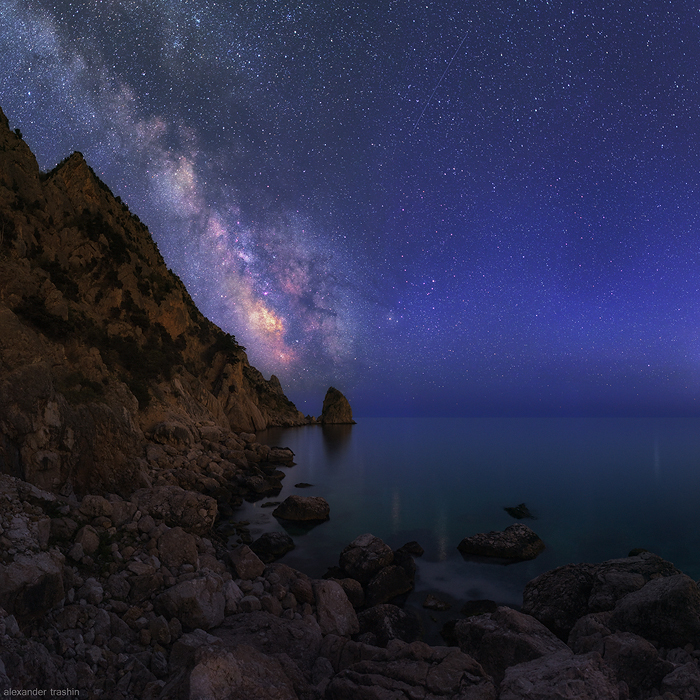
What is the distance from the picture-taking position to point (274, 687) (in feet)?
20.8

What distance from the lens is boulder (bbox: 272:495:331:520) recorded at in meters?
22.3

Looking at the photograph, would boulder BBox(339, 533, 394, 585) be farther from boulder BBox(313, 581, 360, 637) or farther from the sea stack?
the sea stack

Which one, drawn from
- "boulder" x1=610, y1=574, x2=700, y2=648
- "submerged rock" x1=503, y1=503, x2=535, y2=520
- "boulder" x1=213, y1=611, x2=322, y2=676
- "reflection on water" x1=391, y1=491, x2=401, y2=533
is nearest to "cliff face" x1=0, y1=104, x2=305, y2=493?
"boulder" x1=213, y1=611, x2=322, y2=676

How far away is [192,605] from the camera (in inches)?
359

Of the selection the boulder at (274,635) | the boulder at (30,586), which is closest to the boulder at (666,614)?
the boulder at (274,635)

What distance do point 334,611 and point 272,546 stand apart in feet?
22.7

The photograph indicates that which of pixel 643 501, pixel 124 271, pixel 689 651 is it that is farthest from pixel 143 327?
pixel 643 501

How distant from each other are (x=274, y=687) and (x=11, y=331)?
14.5 meters

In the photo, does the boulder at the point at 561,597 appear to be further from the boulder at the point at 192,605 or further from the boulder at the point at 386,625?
the boulder at the point at 192,605

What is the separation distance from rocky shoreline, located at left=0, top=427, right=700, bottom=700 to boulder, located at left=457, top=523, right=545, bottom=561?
453cm

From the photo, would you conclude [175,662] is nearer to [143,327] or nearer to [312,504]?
[312,504]

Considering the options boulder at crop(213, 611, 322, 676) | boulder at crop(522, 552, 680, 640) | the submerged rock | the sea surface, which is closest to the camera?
boulder at crop(213, 611, 322, 676)

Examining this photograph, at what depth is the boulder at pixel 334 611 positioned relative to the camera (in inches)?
415

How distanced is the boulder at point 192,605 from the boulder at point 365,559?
6260 mm
